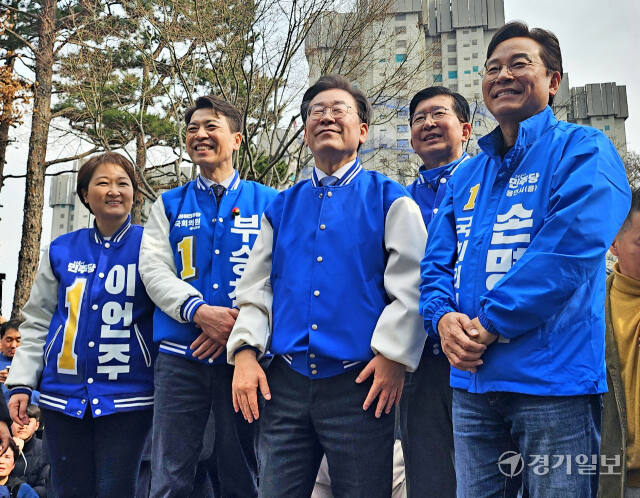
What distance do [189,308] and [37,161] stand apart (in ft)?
44.3

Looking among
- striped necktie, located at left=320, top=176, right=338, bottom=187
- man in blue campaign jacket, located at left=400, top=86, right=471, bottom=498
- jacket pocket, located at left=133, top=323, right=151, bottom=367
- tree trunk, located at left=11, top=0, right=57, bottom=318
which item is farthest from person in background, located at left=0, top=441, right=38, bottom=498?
tree trunk, located at left=11, top=0, right=57, bottom=318

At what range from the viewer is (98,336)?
3098 millimetres

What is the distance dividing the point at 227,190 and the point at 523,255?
5.78 ft

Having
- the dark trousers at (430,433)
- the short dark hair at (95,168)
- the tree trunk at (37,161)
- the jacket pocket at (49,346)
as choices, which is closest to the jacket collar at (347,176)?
the dark trousers at (430,433)

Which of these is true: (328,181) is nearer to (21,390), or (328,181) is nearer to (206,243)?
(206,243)

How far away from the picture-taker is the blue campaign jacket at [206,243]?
9.65 ft

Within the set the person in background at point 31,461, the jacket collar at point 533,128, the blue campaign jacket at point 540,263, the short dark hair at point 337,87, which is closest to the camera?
the blue campaign jacket at point 540,263

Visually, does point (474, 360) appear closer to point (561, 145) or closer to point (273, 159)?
point (561, 145)

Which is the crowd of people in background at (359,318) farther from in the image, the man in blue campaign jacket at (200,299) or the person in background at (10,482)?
the person in background at (10,482)

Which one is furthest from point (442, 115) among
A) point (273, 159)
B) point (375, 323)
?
point (273, 159)

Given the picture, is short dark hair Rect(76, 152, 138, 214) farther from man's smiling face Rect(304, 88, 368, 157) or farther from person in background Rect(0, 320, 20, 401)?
person in background Rect(0, 320, 20, 401)

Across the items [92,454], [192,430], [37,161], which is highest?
[37,161]

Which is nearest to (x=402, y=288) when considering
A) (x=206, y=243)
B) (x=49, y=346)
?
(x=206, y=243)

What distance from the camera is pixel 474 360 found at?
199 cm
